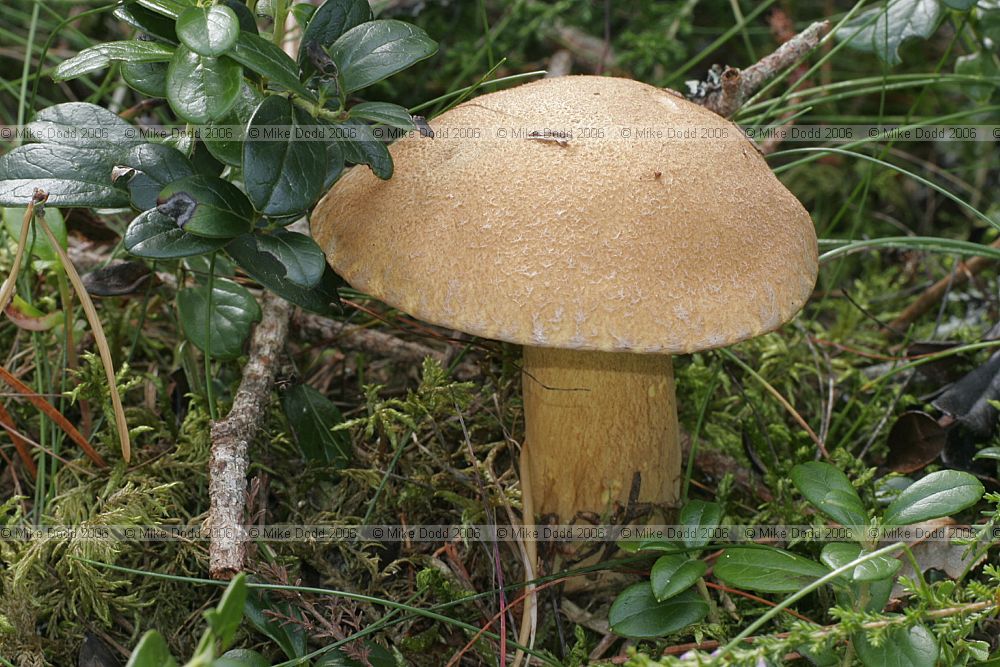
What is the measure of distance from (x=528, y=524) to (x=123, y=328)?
1.12m

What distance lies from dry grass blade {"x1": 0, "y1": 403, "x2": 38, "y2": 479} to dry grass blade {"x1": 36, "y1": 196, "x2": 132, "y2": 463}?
20cm

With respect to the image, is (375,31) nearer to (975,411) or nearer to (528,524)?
(528,524)

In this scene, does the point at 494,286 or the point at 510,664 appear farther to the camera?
the point at 510,664

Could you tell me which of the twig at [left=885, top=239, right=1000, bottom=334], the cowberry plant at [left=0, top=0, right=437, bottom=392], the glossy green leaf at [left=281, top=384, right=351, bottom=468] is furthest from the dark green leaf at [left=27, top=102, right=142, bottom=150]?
the twig at [left=885, top=239, right=1000, bottom=334]

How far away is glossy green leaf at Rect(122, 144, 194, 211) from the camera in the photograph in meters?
1.40

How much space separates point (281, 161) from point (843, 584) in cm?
108

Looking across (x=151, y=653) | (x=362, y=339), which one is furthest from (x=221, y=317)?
(x=151, y=653)

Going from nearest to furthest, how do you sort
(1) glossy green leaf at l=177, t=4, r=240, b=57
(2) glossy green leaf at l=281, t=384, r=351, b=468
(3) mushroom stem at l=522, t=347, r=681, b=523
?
1. (1) glossy green leaf at l=177, t=4, r=240, b=57
2. (3) mushroom stem at l=522, t=347, r=681, b=523
3. (2) glossy green leaf at l=281, t=384, r=351, b=468

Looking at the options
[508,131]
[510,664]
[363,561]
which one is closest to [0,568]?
[363,561]

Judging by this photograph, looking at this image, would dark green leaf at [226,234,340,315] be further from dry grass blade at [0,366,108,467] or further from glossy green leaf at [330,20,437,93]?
dry grass blade at [0,366,108,467]

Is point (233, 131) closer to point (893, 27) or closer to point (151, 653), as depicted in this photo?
point (151, 653)

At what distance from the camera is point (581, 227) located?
1280 millimetres

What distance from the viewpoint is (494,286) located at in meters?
1.25

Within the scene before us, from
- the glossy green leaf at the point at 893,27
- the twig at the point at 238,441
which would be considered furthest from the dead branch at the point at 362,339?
the glossy green leaf at the point at 893,27
